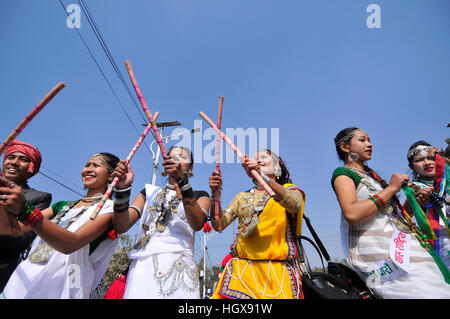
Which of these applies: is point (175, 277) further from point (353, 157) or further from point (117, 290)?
point (353, 157)

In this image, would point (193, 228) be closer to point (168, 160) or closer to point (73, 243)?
point (168, 160)

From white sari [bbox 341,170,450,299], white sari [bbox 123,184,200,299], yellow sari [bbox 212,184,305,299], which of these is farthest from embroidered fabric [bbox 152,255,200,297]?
white sari [bbox 341,170,450,299]

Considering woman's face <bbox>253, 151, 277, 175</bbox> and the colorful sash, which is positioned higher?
woman's face <bbox>253, 151, 277, 175</bbox>

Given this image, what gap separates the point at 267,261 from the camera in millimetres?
2275

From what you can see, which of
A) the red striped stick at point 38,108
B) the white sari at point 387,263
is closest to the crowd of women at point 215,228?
the white sari at point 387,263

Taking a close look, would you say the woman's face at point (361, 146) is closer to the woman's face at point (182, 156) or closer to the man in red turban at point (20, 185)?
the woman's face at point (182, 156)

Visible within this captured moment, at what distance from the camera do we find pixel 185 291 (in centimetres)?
202

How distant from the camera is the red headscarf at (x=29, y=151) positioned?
2.54m

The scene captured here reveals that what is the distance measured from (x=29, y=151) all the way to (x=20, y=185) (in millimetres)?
357

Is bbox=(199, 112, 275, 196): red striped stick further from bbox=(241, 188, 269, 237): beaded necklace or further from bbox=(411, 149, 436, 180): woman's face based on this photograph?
bbox=(411, 149, 436, 180): woman's face

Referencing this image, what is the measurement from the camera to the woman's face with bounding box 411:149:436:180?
2.75 metres

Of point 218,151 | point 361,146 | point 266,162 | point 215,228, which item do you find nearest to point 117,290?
point 215,228

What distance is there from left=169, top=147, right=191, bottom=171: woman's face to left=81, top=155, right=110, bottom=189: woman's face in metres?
0.67

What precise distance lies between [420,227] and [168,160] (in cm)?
218
